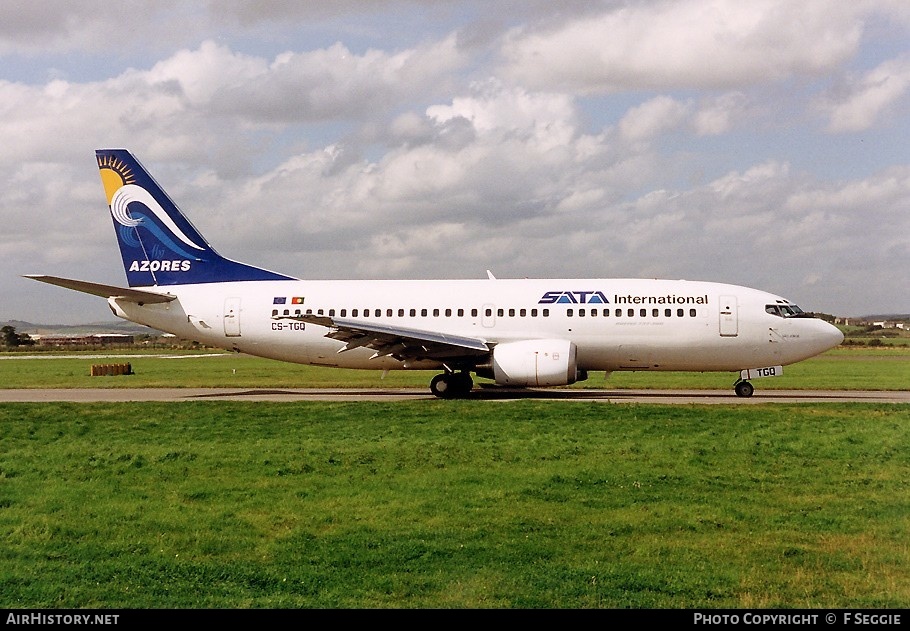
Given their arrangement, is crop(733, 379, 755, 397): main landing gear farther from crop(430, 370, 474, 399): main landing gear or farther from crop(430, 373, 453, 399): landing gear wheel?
crop(430, 373, 453, 399): landing gear wheel

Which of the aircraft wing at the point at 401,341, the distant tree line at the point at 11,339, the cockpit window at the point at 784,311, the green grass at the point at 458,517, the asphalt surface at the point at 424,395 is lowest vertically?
the green grass at the point at 458,517

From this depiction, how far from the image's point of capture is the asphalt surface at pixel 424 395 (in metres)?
26.7

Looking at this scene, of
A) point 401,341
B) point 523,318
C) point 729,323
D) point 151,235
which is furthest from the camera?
point 151,235

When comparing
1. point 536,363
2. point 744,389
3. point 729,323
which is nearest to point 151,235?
point 536,363

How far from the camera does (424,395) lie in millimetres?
30000

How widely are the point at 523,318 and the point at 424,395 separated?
14.3 feet

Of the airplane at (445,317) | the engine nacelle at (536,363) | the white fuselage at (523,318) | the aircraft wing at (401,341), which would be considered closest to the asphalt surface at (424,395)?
the engine nacelle at (536,363)

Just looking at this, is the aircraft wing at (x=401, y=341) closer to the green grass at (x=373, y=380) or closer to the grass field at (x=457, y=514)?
the green grass at (x=373, y=380)

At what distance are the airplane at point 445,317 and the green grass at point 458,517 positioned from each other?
9.83 m

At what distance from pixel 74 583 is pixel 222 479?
454cm

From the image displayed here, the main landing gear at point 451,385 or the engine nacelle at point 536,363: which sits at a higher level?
the engine nacelle at point 536,363

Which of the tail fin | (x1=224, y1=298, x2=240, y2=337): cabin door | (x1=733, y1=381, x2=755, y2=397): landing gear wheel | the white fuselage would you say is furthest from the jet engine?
the tail fin

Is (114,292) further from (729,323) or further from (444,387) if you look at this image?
(729,323)
